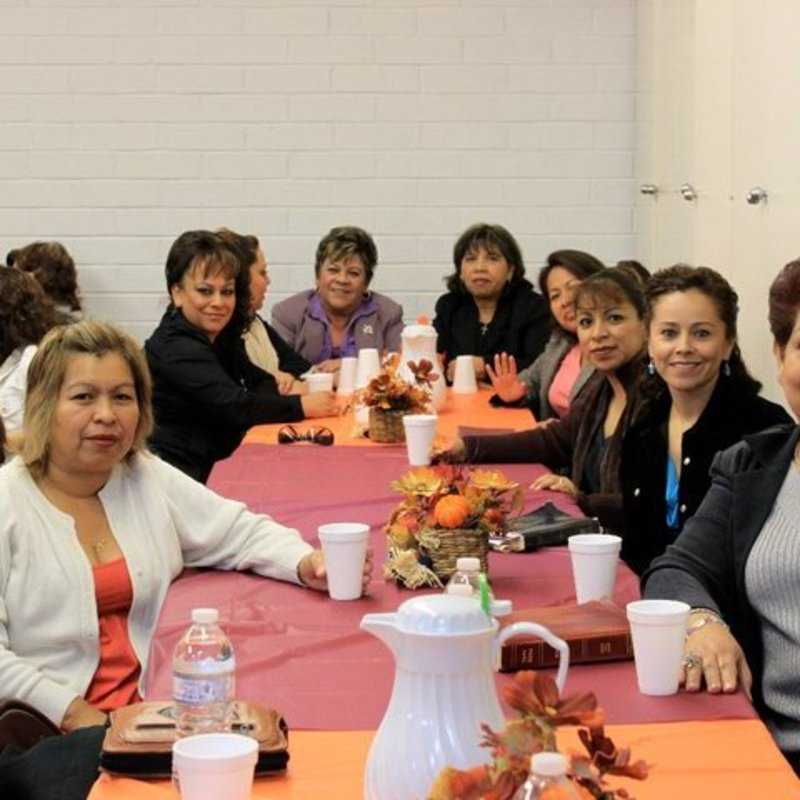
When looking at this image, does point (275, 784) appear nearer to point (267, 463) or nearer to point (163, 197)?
point (267, 463)

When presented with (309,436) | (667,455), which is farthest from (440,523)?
(309,436)

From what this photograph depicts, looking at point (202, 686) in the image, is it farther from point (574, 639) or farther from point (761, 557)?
point (761, 557)

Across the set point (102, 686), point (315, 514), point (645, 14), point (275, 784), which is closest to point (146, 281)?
point (645, 14)

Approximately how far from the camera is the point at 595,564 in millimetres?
2684

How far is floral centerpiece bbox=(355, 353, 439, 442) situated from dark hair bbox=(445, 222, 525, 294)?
7.79 ft

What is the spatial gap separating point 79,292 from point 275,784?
6367 millimetres

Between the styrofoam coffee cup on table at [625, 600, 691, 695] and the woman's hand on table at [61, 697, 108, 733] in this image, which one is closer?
the styrofoam coffee cup on table at [625, 600, 691, 695]

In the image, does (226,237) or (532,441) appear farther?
(226,237)

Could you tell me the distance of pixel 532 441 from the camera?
4.62 m

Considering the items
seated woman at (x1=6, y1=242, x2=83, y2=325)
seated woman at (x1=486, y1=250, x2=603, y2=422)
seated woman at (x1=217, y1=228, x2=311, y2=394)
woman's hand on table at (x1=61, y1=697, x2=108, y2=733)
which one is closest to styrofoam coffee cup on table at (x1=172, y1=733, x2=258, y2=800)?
woman's hand on table at (x1=61, y1=697, x2=108, y2=733)

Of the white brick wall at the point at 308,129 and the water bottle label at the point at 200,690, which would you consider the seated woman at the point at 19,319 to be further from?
the water bottle label at the point at 200,690

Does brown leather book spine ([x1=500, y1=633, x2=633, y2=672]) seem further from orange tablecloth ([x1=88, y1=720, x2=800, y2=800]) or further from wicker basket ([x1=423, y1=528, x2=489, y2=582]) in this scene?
wicker basket ([x1=423, y1=528, x2=489, y2=582])

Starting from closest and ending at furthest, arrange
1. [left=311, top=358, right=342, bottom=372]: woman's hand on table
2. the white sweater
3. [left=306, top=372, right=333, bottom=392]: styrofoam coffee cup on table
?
the white sweater
[left=306, top=372, right=333, bottom=392]: styrofoam coffee cup on table
[left=311, top=358, right=342, bottom=372]: woman's hand on table

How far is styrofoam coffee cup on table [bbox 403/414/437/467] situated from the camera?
427 centimetres
